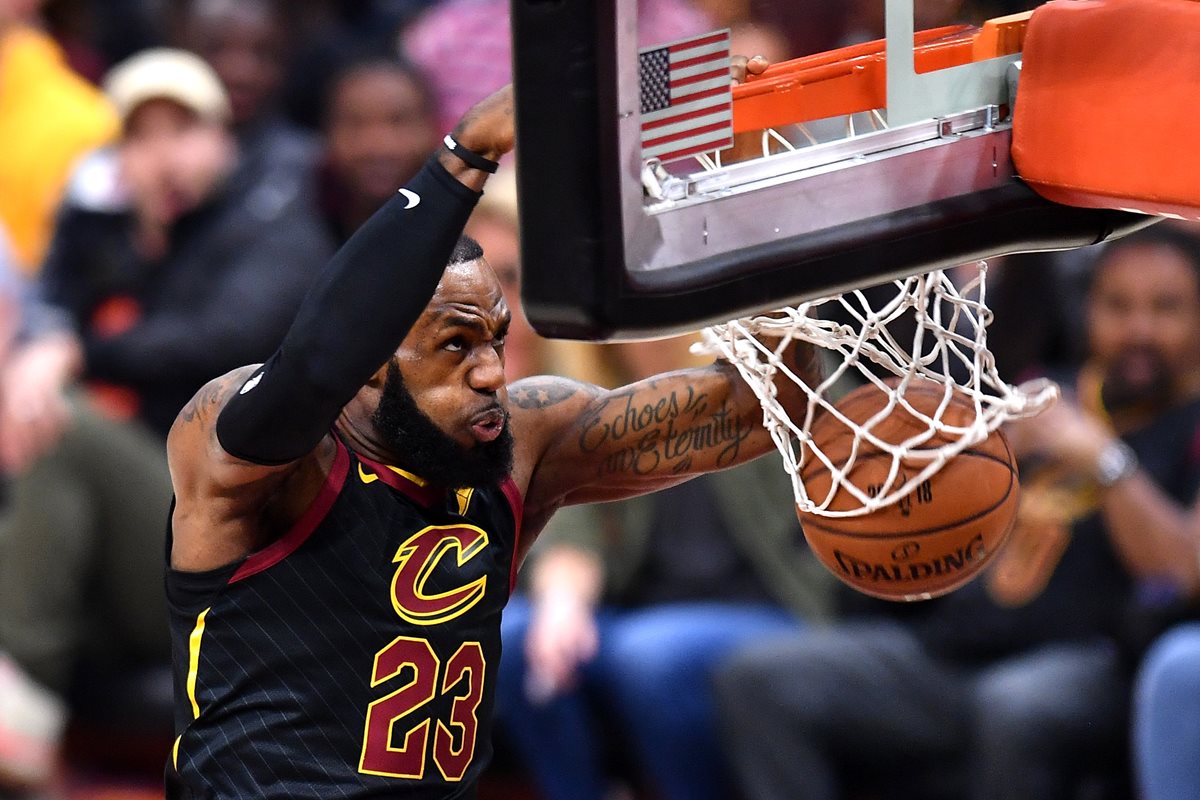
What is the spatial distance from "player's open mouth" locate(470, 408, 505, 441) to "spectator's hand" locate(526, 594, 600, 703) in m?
2.38

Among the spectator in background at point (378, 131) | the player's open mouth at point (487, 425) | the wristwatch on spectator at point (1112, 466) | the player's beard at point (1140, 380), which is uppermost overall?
the player's open mouth at point (487, 425)

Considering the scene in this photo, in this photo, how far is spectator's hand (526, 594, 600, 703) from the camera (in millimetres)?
5719

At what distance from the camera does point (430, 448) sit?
342 cm

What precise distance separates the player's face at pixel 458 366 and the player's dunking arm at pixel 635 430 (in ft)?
0.96

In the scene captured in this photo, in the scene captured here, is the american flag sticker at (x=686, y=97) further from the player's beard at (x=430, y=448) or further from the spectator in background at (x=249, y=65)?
the spectator in background at (x=249, y=65)

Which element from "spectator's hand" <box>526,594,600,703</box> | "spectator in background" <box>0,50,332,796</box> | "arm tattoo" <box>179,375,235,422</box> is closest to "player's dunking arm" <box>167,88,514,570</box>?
"arm tattoo" <box>179,375,235,422</box>

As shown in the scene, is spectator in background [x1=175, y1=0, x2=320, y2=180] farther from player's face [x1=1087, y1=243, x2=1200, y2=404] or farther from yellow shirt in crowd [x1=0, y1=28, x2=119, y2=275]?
player's face [x1=1087, y1=243, x2=1200, y2=404]

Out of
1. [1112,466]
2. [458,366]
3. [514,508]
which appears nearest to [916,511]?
[514,508]

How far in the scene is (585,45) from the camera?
111 inches

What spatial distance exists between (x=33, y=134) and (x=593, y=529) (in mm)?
2968

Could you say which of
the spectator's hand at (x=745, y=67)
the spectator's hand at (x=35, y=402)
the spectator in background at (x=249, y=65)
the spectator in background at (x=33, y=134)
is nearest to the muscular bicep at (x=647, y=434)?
the spectator's hand at (x=745, y=67)

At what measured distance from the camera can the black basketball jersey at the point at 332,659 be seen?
11.1ft

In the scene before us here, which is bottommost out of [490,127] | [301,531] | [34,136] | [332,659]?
[34,136]

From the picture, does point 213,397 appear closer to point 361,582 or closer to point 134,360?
point 361,582
